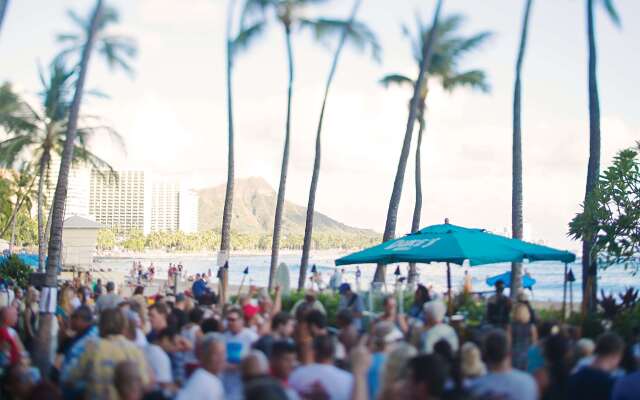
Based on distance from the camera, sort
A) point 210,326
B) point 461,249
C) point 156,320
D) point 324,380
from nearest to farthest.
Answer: point 324,380 → point 210,326 → point 156,320 → point 461,249

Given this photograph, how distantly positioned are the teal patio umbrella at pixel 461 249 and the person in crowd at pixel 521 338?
2807mm

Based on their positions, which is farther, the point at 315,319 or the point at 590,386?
the point at 315,319

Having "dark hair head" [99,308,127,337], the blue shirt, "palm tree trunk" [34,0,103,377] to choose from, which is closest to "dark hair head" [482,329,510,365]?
the blue shirt

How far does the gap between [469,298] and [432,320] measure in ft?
25.3

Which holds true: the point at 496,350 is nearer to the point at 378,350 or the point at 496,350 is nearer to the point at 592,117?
the point at 378,350

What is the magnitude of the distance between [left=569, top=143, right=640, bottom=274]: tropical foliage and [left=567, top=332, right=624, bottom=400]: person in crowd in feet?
34.3

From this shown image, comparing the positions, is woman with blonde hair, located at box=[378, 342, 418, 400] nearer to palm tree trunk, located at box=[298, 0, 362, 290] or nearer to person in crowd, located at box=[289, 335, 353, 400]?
person in crowd, located at box=[289, 335, 353, 400]

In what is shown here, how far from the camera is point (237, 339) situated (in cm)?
752

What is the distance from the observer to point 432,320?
23.7 ft

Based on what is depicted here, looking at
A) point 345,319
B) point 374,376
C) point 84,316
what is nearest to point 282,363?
point 374,376

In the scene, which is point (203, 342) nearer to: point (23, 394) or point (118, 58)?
point (23, 394)

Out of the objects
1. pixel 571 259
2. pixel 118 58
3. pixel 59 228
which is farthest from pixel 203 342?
pixel 118 58

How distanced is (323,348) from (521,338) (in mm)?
4006

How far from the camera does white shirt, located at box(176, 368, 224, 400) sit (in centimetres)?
516
